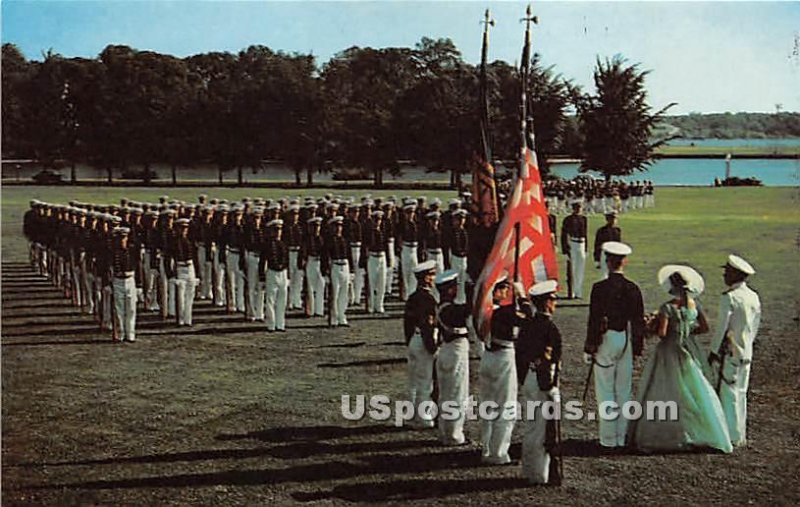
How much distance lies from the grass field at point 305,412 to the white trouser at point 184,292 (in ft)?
1.07

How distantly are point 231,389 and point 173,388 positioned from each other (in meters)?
0.57

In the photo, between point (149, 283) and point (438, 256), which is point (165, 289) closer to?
point (149, 283)

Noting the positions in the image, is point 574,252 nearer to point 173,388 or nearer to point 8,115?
point 173,388

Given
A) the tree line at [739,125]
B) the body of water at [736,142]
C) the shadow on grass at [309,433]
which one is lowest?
the shadow on grass at [309,433]

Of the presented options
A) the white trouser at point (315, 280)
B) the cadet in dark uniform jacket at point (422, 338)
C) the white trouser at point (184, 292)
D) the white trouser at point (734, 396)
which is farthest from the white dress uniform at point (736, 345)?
the white trouser at point (184, 292)

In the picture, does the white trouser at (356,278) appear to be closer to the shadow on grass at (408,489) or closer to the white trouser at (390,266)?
the white trouser at (390,266)

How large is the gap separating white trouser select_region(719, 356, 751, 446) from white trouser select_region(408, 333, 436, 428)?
88.2 inches

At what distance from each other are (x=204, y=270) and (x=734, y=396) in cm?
851

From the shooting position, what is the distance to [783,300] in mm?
9742

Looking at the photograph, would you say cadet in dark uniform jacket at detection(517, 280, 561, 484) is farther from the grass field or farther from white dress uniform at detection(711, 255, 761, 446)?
white dress uniform at detection(711, 255, 761, 446)

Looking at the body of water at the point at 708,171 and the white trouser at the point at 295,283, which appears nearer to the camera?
the body of water at the point at 708,171

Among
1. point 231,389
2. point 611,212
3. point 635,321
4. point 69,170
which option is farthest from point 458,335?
point 69,170

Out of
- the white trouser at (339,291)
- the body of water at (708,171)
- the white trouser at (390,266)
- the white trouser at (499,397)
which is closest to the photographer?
the white trouser at (499,397)

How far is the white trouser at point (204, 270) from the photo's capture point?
13664mm
